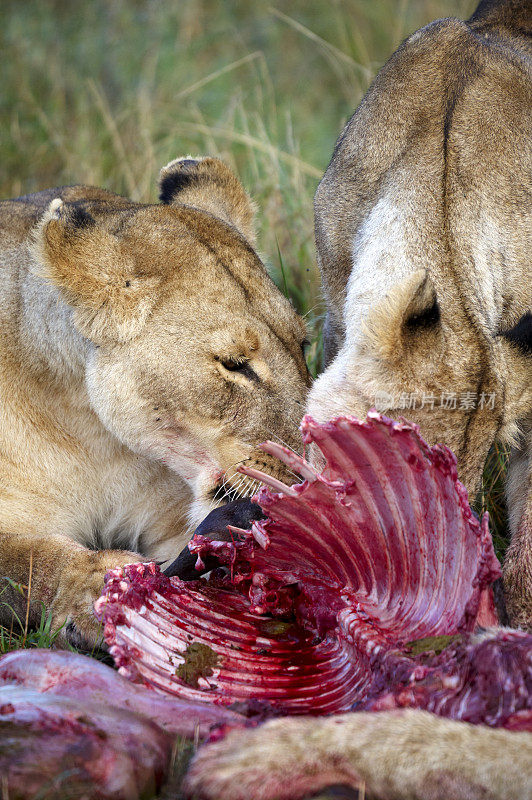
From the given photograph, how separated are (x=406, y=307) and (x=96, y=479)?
51.4 inches

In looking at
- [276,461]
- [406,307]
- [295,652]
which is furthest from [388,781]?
[276,461]

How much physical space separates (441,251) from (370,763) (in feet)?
4.34

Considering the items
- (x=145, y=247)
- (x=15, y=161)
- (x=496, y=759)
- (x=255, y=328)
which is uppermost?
(x=15, y=161)

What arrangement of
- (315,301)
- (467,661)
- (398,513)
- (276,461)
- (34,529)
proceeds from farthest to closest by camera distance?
(315,301) → (34,529) → (276,461) → (398,513) → (467,661)

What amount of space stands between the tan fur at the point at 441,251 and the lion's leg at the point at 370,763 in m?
0.78

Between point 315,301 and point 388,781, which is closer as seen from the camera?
point 388,781

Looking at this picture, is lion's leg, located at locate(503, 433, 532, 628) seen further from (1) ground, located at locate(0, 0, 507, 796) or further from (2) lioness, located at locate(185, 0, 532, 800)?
(1) ground, located at locate(0, 0, 507, 796)

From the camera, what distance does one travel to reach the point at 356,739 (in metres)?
1.65

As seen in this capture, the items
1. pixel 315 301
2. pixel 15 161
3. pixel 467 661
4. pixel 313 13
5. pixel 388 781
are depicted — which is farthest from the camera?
pixel 313 13

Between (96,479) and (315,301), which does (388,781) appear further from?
(315,301)

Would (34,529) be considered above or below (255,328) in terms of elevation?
below

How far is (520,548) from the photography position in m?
2.51

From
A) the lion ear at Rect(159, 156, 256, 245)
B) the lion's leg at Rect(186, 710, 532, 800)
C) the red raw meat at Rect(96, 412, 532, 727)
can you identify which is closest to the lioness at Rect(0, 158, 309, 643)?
the lion ear at Rect(159, 156, 256, 245)

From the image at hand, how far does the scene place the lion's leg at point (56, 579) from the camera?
2.61 m
